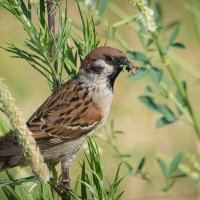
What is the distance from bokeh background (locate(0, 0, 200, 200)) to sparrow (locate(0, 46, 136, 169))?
2.50 meters

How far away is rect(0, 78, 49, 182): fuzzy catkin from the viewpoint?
1.91m

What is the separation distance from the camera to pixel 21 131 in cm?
192

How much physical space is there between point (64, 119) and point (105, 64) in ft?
0.99

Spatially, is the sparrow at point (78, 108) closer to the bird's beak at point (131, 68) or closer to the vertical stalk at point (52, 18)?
the bird's beak at point (131, 68)

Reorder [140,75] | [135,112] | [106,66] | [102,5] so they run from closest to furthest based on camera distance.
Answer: [106,66] < [102,5] < [140,75] < [135,112]

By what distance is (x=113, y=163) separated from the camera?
7.19m

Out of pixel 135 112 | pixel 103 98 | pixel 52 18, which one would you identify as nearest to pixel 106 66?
pixel 103 98

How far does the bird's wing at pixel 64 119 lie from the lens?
137 inches

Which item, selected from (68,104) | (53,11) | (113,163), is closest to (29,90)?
(113,163)

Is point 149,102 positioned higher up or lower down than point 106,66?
lower down

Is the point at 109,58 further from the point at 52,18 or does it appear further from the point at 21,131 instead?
the point at 21,131

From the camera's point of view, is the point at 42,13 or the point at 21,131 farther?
the point at 42,13

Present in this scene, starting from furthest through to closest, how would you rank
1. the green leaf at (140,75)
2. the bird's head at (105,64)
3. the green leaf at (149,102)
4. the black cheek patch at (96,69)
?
the green leaf at (149,102) → the green leaf at (140,75) → the black cheek patch at (96,69) → the bird's head at (105,64)

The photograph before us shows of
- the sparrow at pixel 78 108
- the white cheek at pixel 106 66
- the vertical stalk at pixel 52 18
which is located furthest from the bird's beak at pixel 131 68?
the vertical stalk at pixel 52 18
